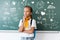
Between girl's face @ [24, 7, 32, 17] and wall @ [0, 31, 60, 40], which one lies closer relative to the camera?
girl's face @ [24, 7, 32, 17]

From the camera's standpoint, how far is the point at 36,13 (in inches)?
130

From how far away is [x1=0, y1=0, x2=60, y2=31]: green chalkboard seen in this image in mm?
3281

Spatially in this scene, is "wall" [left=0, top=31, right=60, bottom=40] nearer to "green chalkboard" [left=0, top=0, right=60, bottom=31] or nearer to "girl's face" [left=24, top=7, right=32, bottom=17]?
"green chalkboard" [left=0, top=0, right=60, bottom=31]

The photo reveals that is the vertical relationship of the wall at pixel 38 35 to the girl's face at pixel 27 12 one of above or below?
below

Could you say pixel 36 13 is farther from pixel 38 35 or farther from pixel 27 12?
pixel 38 35

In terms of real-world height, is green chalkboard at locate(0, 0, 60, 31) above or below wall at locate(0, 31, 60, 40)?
above

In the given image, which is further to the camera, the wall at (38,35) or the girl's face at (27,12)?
the wall at (38,35)

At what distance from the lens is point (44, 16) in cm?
331

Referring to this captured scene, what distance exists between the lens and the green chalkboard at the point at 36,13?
10.8 feet

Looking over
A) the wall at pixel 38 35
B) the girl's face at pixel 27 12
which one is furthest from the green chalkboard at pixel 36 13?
the girl's face at pixel 27 12

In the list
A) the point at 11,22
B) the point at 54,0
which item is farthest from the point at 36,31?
the point at 54,0

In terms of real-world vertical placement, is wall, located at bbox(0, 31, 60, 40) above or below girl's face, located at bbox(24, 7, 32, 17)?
below

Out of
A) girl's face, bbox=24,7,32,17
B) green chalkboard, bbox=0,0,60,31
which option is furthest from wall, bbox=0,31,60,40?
girl's face, bbox=24,7,32,17

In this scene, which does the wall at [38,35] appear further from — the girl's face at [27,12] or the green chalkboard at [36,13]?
the girl's face at [27,12]
